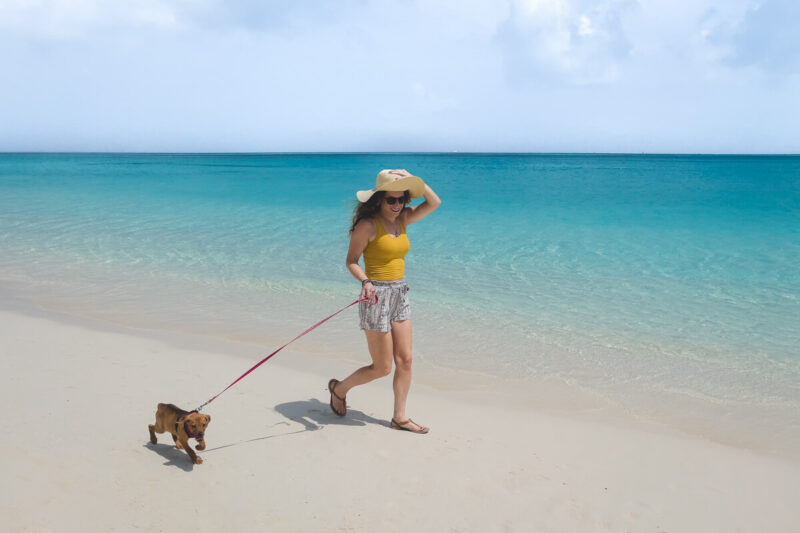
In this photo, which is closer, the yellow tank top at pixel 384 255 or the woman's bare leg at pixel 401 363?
the yellow tank top at pixel 384 255

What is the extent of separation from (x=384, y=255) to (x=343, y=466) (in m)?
1.30

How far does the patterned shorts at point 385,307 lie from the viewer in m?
3.82

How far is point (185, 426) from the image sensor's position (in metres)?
3.27

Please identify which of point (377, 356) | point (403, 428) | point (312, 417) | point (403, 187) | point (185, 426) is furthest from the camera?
point (312, 417)

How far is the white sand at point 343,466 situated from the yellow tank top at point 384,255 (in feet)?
3.59

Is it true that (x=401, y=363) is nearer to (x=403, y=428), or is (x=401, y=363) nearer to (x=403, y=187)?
(x=403, y=428)

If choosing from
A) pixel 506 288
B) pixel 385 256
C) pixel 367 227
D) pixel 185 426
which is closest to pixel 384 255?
pixel 385 256

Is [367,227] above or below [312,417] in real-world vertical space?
above

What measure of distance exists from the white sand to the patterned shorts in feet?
2.56

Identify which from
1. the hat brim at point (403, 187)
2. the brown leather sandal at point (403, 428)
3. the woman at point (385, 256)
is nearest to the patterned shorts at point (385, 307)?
the woman at point (385, 256)

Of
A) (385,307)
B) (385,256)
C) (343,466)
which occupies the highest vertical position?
(385,256)

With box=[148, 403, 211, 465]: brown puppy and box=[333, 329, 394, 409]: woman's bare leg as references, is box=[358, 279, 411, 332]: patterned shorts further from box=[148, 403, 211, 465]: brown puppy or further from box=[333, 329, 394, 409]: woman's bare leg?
box=[148, 403, 211, 465]: brown puppy

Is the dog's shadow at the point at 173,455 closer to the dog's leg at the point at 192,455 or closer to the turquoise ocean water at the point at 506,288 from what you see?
the dog's leg at the point at 192,455

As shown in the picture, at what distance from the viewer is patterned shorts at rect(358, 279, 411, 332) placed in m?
3.82
